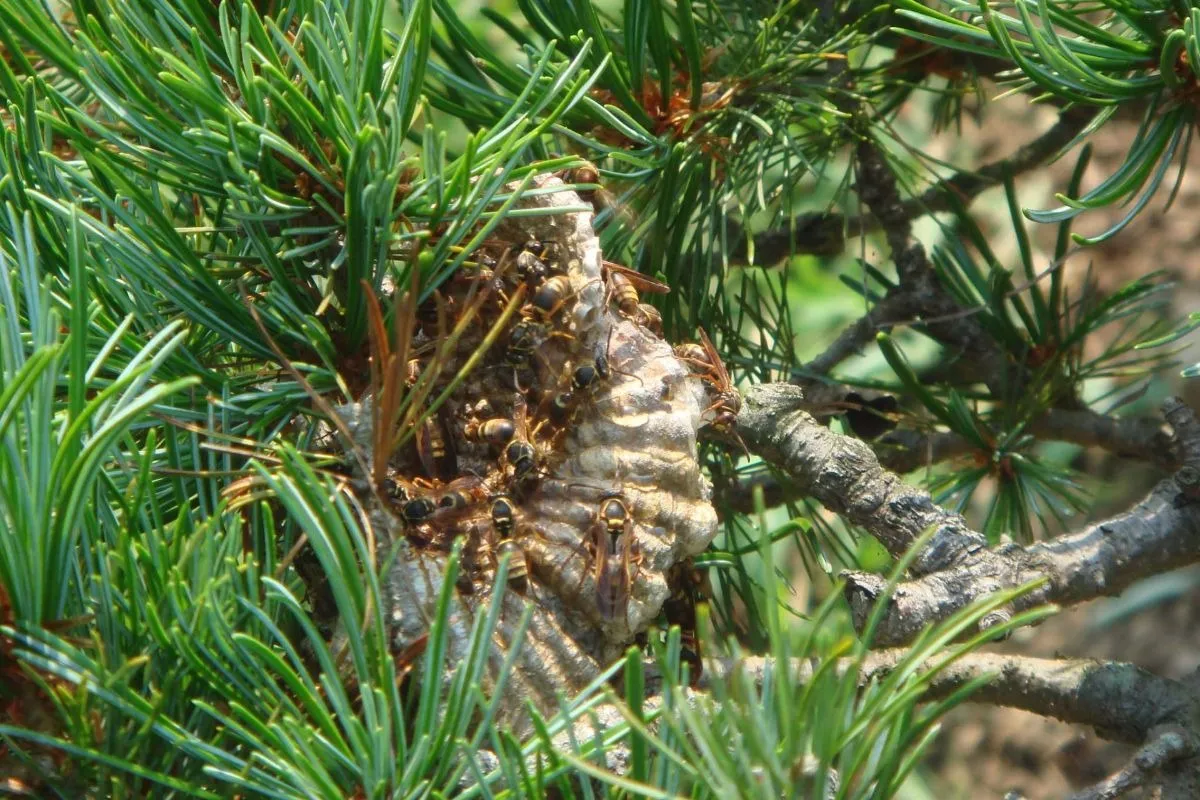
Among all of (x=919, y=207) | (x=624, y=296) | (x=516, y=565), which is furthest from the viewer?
(x=919, y=207)

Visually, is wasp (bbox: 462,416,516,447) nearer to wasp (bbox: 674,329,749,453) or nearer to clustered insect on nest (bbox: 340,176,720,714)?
clustered insect on nest (bbox: 340,176,720,714)

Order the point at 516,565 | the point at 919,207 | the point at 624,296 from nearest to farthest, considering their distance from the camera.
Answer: the point at 516,565
the point at 624,296
the point at 919,207

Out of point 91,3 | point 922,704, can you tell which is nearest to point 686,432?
point 922,704

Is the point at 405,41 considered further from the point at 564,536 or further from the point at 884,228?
the point at 884,228

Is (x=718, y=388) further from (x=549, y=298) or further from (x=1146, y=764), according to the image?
(x=1146, y=764)

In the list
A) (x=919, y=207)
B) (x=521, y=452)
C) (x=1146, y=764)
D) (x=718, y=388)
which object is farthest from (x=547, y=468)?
(x=919, y=207)

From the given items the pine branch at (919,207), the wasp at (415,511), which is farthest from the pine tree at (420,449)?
the pine branch at (919,207)
